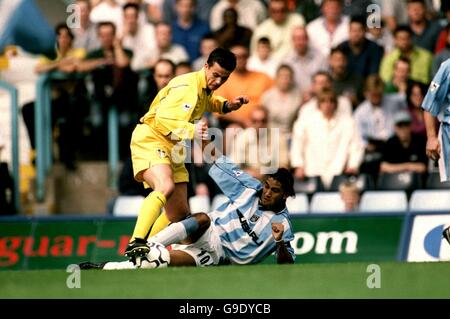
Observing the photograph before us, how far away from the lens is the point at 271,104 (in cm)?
1530

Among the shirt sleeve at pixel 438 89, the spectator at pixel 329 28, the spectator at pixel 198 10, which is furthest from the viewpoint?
the spectator at pixel 198 10

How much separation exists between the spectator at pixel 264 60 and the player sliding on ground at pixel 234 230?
490 cm

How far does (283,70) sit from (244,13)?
1163 millimetres

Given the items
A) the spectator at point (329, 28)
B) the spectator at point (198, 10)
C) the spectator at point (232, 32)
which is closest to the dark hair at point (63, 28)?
the spectator at point (198, 10)

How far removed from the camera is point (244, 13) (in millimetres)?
16000

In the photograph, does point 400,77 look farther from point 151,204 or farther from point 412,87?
point 151,204

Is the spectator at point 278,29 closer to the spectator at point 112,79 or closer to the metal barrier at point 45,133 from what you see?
the spectator at point 112,79

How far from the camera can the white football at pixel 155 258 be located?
401 inches

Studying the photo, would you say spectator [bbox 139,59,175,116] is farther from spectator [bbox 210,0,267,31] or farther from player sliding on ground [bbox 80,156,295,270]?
player sliding on ground [bbox 80,156,295,270]

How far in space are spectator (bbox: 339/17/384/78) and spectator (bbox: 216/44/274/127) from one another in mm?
976
